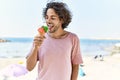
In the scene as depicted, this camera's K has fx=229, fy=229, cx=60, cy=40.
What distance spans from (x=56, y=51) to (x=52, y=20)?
16cm

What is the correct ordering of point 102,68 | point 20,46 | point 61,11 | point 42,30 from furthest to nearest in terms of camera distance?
point 102,68, point 20,46, point 61,11, point 42,30

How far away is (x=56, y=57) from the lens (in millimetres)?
1144

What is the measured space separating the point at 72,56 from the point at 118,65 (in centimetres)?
88

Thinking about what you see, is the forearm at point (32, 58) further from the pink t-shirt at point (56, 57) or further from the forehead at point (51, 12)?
the forehead at point (51, 12)

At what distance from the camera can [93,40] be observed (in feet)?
6.23

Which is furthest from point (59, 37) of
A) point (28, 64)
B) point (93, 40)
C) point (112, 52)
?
point (112, 52)

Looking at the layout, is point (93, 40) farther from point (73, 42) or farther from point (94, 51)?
point (73, 42)

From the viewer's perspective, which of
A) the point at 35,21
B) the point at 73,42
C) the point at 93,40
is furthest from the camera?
the point at 93,40

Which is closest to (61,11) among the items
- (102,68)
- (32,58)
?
(32,58)

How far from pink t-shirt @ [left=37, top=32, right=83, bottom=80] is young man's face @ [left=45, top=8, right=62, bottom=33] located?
0.20 feet

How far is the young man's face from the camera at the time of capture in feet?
3.70

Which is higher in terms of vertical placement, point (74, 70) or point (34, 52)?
point (34, 52)

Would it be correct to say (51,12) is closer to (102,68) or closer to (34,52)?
(34,52)

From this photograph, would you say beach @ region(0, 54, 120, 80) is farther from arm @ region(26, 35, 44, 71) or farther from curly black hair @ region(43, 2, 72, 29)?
arm @ region(26, 35, 44, 71)
